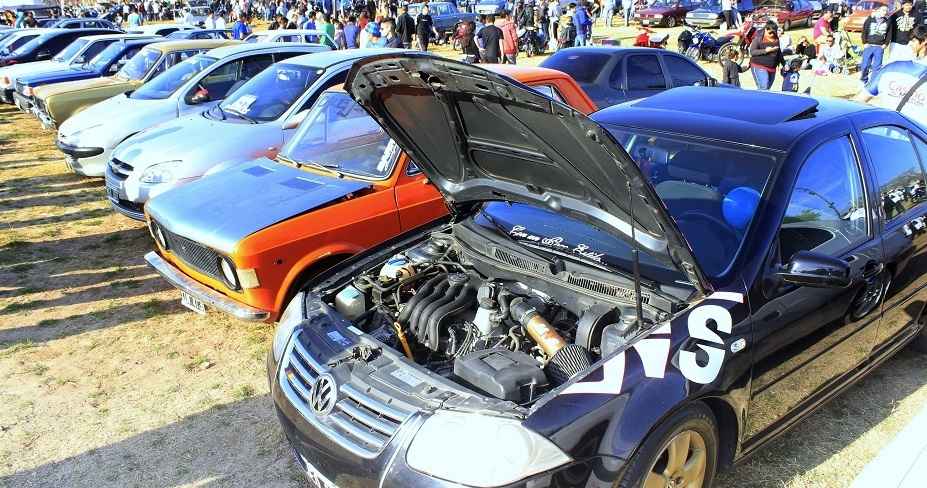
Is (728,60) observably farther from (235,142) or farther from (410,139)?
(410,139)

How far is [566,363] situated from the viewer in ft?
8.64

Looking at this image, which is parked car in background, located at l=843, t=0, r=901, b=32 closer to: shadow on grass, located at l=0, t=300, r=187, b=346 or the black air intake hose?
shadow on grass, located at l=0, t=300, r=187, b=346

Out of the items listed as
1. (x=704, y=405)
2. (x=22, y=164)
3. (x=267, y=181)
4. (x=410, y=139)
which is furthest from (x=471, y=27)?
(x=704, y=405)

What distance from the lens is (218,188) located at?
4.79 metres

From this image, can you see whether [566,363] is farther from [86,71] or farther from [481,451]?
[86,71]

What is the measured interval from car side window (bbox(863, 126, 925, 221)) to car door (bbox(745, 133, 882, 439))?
181mm

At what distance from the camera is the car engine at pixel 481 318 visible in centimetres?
260

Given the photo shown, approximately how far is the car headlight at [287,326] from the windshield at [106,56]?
11309 mm

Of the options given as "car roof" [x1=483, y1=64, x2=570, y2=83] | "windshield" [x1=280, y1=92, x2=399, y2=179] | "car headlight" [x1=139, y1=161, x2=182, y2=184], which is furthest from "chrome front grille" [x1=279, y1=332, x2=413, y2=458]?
"car headlight" [x1=139, y1=161, x2=182, y2=184]

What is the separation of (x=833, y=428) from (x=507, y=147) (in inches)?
89.8

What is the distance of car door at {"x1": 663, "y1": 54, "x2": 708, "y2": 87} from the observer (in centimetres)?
906

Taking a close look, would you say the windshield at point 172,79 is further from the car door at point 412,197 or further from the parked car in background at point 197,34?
the parked car in background at point 197,34

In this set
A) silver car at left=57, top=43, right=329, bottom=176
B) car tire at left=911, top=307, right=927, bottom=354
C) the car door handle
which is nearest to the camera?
the car door handle

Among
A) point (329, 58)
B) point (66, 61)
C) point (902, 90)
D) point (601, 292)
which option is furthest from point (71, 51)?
point (601, 292)
